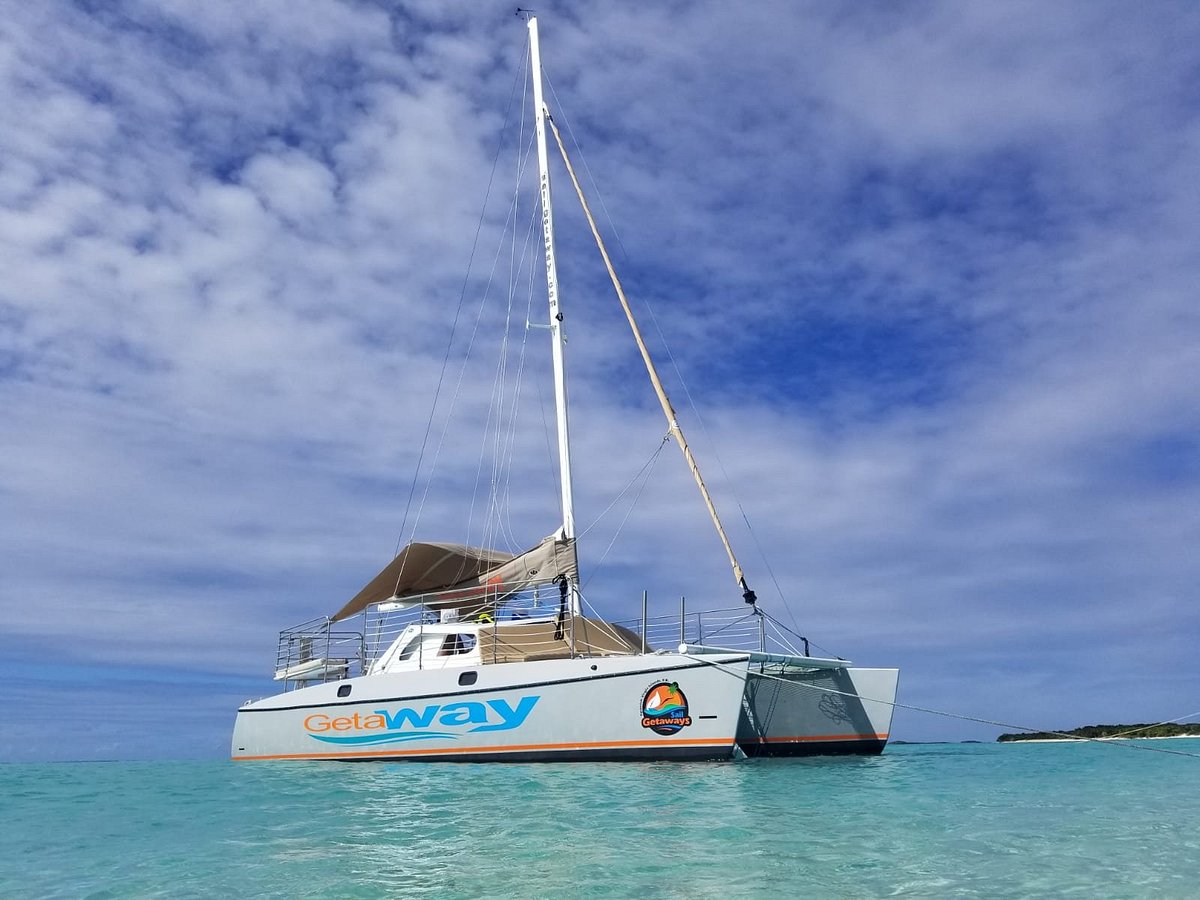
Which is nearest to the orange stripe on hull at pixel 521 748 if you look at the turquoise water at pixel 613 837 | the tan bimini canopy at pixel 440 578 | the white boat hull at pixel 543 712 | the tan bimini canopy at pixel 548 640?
the white boat hull at pixel 543 712

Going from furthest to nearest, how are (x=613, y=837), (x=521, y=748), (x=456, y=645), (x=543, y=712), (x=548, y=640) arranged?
(x=456, y=645)
(x=548, y=640)
(x=521, y=748)
(x=543, y=712)
(x=613, y=837)

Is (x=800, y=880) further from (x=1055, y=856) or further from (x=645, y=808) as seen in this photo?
(x=645, y=808)

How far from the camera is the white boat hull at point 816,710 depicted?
14953 mm

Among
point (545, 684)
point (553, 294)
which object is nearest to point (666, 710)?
point (545, 684)

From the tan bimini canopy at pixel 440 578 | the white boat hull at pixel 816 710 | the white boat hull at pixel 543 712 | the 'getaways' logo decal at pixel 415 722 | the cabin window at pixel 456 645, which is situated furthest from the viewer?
the tan bimini canopy at pixel 440 578

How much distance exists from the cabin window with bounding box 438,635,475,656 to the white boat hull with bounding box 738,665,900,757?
5138mm

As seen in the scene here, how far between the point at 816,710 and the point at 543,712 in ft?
16.6

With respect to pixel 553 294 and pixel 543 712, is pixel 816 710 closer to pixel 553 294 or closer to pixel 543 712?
pixel 543 712

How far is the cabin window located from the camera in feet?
53.2

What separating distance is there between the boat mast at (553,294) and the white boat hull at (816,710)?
15.0 feet

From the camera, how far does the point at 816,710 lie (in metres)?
15.6

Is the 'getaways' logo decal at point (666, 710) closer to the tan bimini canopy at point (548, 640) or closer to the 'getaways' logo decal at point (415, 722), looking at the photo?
the tan bimini canopy at point (548, 640)

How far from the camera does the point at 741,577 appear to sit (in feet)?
45.3

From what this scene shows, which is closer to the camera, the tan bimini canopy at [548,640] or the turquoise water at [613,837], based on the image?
the turquoise water at [613,837]
